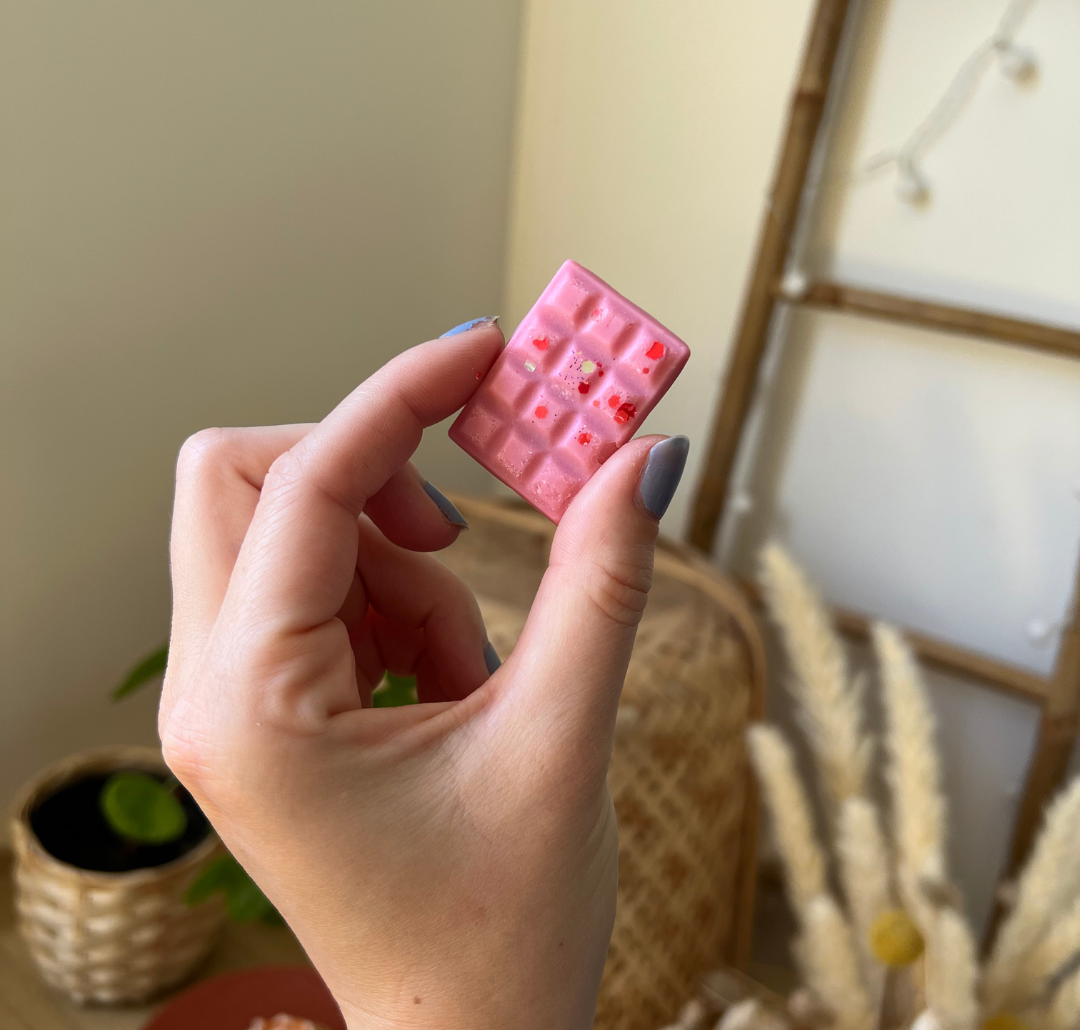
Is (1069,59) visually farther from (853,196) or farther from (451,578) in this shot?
(451,578)

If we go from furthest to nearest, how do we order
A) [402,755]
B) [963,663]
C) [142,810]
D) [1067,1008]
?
[963,663]
[142,810]
[1067,1008]
[402,755]

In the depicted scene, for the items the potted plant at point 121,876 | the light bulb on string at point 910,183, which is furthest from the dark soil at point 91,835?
the light bulb on string at point 910,183

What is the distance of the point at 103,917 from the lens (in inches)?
28.2

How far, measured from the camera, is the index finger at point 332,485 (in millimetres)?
329

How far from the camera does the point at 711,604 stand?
0.87m

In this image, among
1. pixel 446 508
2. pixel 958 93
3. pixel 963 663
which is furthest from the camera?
pixel 963 663

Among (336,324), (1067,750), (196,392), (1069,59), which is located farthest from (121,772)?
(1069,59)

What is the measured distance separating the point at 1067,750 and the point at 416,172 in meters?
0.87

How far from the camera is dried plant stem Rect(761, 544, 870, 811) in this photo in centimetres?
76

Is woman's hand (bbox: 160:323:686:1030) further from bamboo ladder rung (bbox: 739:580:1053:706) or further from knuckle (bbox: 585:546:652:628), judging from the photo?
bamboo ladder rung (bbox: 739:580:1053:706)

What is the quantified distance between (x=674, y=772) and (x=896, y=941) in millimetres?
220

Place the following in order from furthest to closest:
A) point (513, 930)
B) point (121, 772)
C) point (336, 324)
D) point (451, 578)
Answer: point (336, 324) < point (121, 772) < point (451, 578) < point (513, 930)

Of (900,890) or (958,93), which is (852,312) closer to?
(958,93)

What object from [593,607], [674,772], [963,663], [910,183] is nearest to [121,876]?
[674,772]
